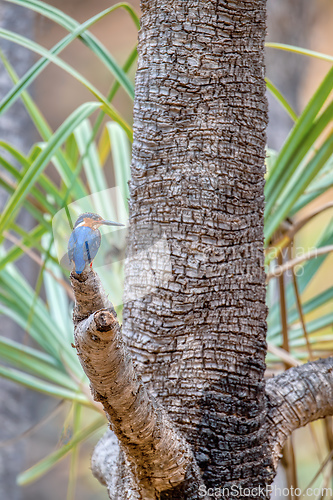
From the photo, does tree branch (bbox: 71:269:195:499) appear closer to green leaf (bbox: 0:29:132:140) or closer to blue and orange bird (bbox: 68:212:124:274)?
blue and orange bird (bbox: 68:212:124:274)

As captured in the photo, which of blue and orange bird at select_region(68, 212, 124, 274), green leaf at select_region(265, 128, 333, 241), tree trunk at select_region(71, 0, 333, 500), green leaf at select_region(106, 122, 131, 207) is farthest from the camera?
green leaf at select_region(106, 122, 131, 207)

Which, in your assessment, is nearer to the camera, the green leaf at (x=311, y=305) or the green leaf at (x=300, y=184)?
the green leaf at (x=300, y=184)

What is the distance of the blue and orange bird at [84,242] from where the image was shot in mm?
229

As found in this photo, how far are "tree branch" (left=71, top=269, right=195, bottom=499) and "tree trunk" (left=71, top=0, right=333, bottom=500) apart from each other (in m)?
0.01

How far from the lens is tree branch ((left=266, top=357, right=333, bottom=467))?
0.37 metres

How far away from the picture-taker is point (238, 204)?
0.34m

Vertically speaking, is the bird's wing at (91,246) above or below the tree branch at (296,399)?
above

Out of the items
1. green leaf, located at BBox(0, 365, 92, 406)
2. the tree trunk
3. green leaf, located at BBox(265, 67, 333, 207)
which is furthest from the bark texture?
green leaf, located at BBox(0, 365, 92, 406)

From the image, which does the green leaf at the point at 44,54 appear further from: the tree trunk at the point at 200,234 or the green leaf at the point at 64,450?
the green leaf at the point at 64,450

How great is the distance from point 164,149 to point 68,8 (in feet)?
8.91

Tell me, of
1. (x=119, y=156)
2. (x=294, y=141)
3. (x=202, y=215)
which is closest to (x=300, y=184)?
(x=294, y=141)

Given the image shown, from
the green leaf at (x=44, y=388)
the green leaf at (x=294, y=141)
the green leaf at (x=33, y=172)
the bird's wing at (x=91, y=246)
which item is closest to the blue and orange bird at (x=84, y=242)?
the bird's wing at (x=91, y=246)

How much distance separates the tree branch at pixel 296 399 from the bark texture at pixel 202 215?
28mm

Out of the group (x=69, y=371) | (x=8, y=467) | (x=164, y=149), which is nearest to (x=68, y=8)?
(x=8, y=467)
